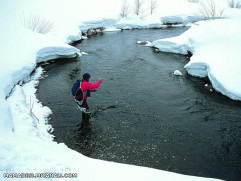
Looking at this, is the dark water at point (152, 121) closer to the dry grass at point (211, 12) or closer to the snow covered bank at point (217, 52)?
the snow covered bank at point (217, 52)

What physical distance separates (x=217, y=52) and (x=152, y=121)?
7812 millimetres

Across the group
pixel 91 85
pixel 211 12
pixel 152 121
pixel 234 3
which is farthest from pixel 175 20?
pixel 91 85

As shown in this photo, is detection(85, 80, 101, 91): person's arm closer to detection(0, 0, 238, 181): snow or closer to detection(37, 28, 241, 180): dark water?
detection(37, 28, 241, 180): dark water

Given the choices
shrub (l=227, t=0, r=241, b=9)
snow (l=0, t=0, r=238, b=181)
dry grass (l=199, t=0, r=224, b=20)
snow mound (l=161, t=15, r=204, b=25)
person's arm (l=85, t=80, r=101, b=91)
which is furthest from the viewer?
shrub (l=227, t=0, r=241, b=9)

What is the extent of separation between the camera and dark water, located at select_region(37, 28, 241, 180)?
6.22 meters

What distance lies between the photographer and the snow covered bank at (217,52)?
1015 cm

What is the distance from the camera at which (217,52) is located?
484 inches

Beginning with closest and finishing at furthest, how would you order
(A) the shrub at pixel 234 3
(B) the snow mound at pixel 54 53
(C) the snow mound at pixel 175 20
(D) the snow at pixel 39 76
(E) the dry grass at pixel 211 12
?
(D) the snow at pixel 39 76 → (B) the snow mound at pixel 54 53 → (E) the dry grass at pixel 211 12 → (C) the snow mound at pixel 175 20 → (A) the shrub at pixel 234 3

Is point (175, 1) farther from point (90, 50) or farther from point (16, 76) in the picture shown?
point (16, 76)

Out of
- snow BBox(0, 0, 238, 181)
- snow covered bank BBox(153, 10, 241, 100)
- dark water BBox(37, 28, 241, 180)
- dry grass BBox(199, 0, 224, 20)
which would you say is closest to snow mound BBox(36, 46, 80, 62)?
snow BBox(0, 0, 238, 181)

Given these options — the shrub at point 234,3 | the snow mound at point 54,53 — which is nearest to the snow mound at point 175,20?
the shrub at point 234,3

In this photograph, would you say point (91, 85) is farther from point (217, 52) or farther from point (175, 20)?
point (175, 20)

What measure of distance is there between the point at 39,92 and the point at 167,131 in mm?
7423

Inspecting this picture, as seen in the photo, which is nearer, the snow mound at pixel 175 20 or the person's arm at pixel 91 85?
the person's arm at pixel 91 85
